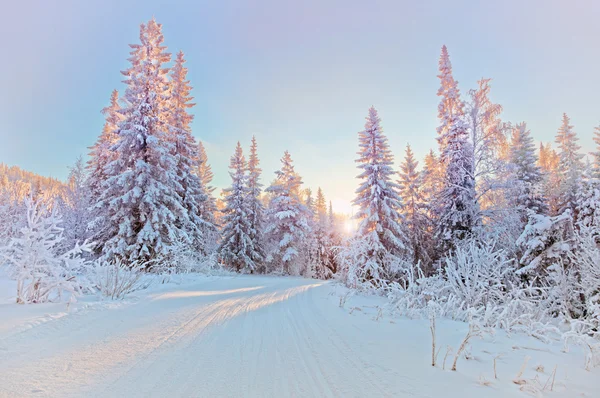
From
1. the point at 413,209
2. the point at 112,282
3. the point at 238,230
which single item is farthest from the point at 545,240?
the point at 238,230

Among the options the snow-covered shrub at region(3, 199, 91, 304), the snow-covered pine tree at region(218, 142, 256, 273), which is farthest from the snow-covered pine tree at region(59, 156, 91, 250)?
the snow-covered shrub at region(3, 199, 91, 304)

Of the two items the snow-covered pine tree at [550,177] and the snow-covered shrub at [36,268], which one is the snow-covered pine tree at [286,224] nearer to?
the snow-covered pine tree at [550,177]

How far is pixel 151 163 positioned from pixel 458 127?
614 inches

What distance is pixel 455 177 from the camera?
15.2 m

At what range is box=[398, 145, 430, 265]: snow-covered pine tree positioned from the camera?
1866cm

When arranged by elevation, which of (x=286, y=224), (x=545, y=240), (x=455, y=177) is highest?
(x=455, y=177)

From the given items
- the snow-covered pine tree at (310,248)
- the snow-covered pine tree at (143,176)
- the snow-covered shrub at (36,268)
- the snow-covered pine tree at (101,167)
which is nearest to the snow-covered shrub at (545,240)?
the snow-covered shrub at (36,268)

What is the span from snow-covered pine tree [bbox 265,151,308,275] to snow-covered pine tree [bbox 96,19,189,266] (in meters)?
10.1

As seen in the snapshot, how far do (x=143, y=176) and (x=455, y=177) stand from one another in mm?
15243

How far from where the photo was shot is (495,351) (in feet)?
13.0

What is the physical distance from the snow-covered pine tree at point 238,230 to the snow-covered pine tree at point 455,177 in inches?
550

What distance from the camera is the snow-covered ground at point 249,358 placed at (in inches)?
104

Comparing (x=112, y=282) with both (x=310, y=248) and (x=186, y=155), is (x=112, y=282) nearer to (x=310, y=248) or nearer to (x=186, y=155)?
(x=186, y=155)

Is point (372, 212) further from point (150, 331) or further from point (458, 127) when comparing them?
point (150, 331)
